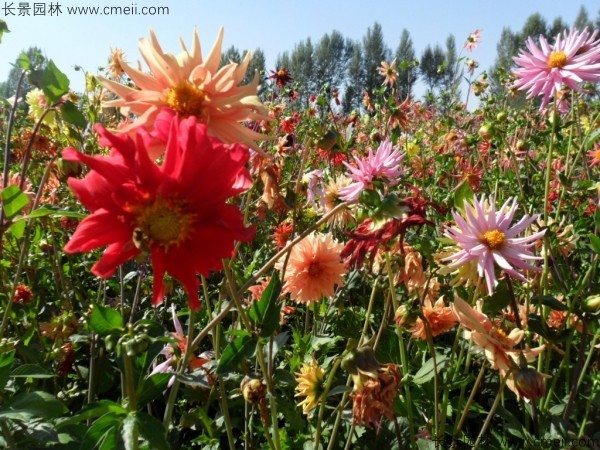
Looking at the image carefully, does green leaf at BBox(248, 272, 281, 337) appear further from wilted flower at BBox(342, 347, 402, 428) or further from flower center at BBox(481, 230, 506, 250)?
flower center at BBox(481, 230, 506, 250)

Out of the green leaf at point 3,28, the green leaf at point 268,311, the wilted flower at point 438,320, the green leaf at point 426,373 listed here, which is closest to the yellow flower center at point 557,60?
the wilted flower at point 438,320

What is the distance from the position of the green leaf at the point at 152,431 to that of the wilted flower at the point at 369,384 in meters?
0.38

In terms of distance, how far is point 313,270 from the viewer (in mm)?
1669

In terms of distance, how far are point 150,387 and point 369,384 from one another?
17.7 inches

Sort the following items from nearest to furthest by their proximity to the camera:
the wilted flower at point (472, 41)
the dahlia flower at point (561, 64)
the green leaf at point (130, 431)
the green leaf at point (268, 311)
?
the green leaf at point (130, 431) → the green leaf at point (268, 311) → the dahlia flower at point (561, 64) → the wilted flower at point (472, 41)

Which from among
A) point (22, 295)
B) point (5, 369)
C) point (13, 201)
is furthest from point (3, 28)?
point (22, 295)

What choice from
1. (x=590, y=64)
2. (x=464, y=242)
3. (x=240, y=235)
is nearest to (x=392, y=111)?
(x=590, y=64)

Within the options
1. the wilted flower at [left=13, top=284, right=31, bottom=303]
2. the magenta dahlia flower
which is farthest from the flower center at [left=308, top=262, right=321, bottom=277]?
the wilted flower at [left=13, top=284, right=31, bottom=303]

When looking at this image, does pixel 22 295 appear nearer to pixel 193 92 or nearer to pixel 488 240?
pixel 193 92

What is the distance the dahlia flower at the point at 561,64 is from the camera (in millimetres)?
1943

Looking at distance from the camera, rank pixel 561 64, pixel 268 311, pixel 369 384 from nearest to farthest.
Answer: pixel 369 384 → pixel 268 311 → pixel 561 64

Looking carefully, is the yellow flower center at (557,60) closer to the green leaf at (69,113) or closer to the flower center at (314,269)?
the flower center at (314,269)

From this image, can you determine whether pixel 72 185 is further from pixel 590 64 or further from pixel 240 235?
pixel 590 64

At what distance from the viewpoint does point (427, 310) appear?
167 cm
